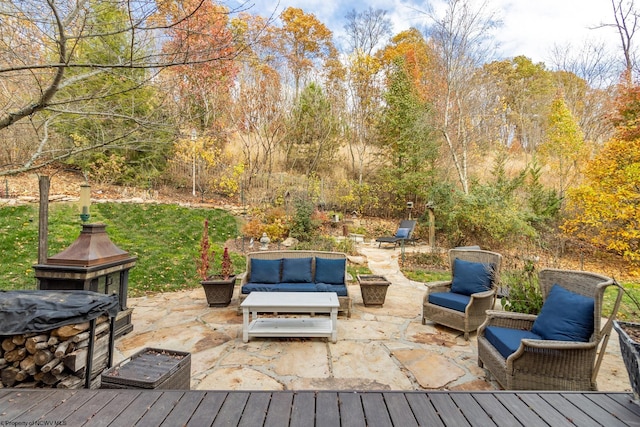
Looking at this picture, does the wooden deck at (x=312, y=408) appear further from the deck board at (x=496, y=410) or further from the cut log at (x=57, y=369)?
the cut log at (x=57, y=369)

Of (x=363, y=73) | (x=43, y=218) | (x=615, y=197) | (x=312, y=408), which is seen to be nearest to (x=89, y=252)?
(x=43, y=218)

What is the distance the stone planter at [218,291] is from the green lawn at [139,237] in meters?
1.32

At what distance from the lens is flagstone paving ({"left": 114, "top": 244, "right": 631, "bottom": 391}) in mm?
2588

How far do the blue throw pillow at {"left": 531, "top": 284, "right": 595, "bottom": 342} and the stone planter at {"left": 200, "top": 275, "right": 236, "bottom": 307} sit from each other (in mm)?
3557

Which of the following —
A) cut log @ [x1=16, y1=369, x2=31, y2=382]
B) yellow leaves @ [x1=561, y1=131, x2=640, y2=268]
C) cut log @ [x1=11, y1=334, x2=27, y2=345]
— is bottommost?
cut log @ [x1=16, y1=369, x2=31, y2=382]

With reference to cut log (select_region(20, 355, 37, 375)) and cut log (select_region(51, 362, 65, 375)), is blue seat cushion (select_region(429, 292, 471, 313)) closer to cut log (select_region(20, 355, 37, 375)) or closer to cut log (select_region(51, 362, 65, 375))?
cut log (select_region(51, 362, 65, 375))

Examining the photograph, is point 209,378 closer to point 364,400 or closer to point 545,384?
point 364,400

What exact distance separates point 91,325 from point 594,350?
11.2 feet

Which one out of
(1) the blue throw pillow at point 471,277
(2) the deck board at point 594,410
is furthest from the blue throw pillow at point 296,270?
(2) the deck board at point 594,410

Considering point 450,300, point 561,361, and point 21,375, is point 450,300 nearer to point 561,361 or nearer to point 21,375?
point 561,361

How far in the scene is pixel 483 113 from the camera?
474 inches

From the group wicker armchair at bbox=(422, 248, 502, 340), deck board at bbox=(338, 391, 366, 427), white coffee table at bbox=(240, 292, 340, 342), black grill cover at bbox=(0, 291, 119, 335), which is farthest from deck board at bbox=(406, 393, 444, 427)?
black grill cover at bbox=(0, 291, 119, 335)

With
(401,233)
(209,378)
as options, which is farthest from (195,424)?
(401,233)

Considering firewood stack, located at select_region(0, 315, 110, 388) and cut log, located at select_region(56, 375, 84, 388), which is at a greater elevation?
firewood stack, located at select_region(0, 315, 110, 388)
